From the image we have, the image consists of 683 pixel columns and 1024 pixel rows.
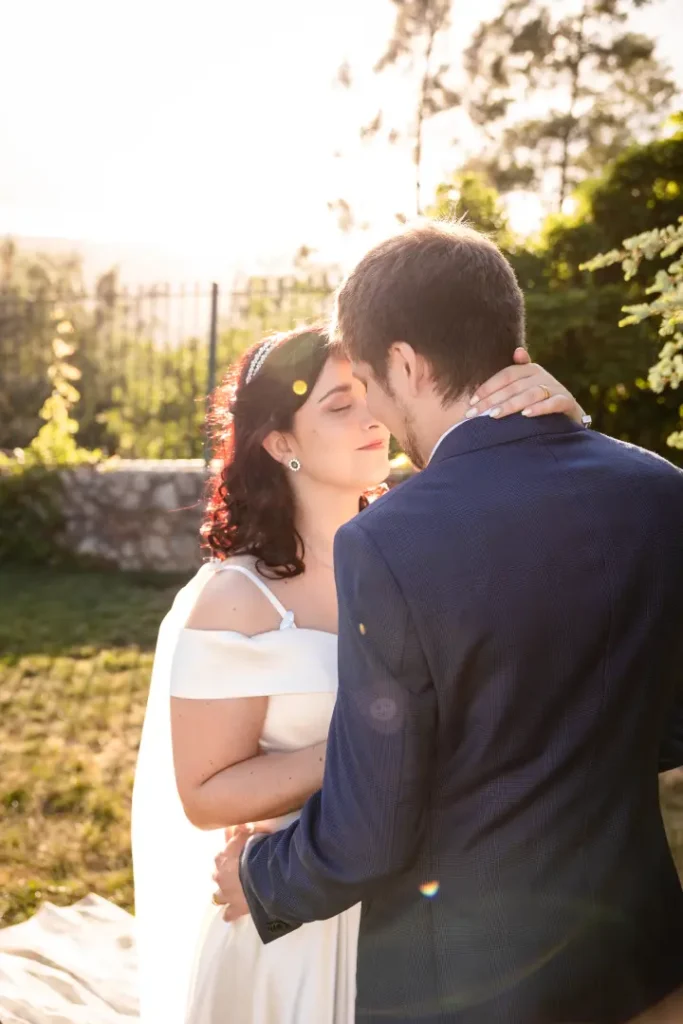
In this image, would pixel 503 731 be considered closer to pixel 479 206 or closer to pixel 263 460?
pixel 263 460

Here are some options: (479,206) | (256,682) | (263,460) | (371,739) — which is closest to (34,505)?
(479,206)

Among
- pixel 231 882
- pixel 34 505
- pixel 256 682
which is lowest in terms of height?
pixel 34 505

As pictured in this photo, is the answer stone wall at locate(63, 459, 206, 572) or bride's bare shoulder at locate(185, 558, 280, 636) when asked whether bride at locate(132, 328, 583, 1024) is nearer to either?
bride's bare shoulder at locate(185, 558, 280, 636)

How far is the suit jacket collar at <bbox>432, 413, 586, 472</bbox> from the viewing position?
163 centimetres

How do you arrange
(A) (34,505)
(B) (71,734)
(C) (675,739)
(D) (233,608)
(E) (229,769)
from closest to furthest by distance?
1. (C) (675,739)
2. (E) (229,769)
3. (D) (233,608)
4. (B) (71,734)
5. (A) (34,505)

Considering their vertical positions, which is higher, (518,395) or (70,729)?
(518,395)

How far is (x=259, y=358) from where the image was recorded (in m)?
2.73

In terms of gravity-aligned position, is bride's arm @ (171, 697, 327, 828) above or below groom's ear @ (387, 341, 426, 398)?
below

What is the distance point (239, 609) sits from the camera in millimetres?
2445

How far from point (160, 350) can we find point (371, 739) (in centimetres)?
1346

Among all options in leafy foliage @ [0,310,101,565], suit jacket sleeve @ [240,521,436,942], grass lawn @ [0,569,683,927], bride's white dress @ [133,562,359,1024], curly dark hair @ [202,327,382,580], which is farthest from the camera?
leafy foliage @ [0,310,101,565]

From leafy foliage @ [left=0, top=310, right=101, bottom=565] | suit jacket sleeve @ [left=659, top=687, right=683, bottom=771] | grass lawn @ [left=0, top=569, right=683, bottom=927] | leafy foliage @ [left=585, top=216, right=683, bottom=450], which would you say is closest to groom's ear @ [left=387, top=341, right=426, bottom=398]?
suit jacket sleeve @ [left=659, top=687, right=683, bottom=771]

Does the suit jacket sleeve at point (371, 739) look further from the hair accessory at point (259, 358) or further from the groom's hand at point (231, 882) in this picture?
the hair accessory at point (259, 358)

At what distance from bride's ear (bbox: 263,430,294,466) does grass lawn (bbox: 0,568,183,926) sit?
2.71 metres
